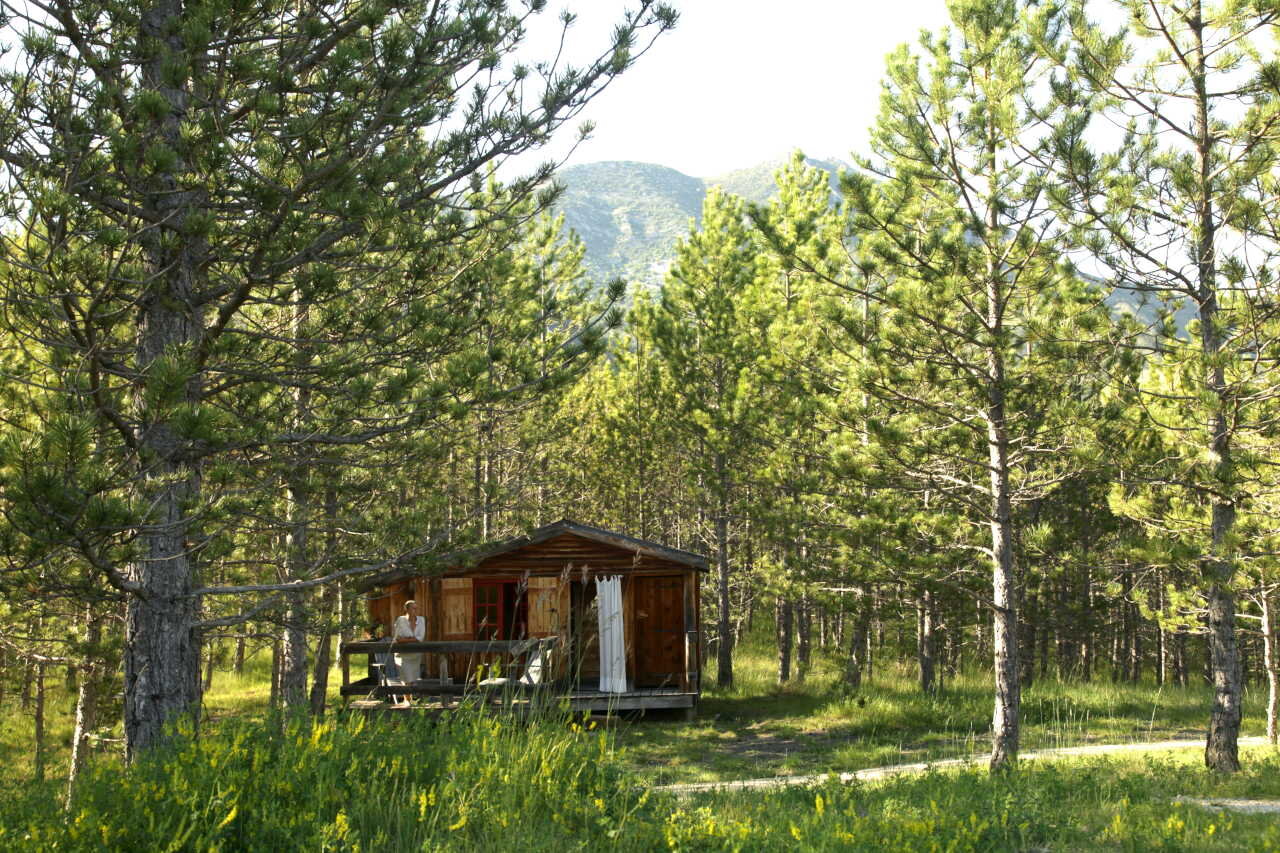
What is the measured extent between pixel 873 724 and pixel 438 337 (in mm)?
12619

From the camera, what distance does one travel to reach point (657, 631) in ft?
62.4

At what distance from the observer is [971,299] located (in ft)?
37.2

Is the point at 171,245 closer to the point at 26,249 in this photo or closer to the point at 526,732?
the point at 26,249

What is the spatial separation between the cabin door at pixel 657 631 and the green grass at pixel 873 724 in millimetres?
1149

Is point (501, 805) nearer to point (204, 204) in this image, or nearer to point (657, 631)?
point (204, 204)

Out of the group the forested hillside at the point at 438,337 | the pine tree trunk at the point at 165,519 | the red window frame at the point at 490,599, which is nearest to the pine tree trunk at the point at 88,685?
the forested hillside at the point at 438,337

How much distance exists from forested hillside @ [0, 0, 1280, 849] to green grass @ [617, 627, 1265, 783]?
0.81m

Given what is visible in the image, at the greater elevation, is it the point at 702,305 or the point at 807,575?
the point at 702,305

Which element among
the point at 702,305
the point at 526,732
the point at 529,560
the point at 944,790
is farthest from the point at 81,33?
the point at 702,305

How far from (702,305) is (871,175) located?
10155 millimetres

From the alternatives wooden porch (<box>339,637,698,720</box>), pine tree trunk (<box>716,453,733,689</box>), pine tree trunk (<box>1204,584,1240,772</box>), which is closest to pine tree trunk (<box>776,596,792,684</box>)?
pine tree trunk (<box>716,453,733,689</box>)

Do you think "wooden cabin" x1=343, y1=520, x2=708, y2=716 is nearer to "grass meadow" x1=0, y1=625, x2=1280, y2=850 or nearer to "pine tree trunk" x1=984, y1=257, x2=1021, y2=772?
"pine tree trunk" x1=984, y1=257, x2=1021, y2=772

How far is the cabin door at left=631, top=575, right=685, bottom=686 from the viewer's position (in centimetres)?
1894

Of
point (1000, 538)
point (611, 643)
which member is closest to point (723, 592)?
point (611, 643)
